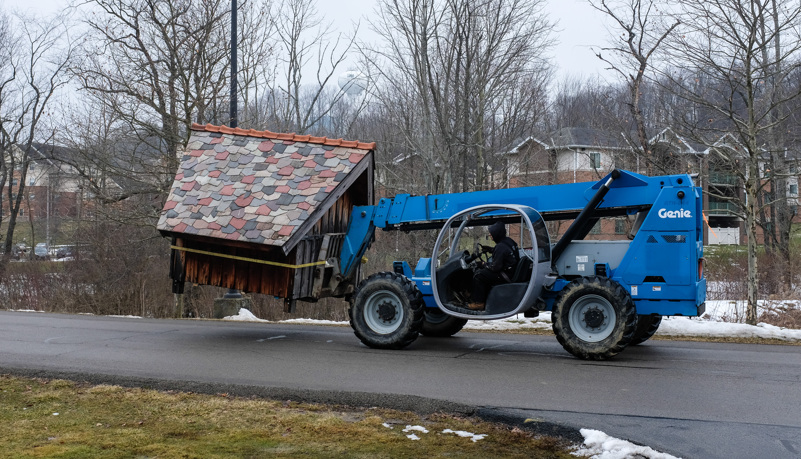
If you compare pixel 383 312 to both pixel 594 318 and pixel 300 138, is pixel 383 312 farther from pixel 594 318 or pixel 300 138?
pixel 300 138

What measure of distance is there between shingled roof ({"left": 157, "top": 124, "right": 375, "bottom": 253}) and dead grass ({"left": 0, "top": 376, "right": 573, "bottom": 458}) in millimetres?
3715

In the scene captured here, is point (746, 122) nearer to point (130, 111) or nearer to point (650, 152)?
point (650, 152)

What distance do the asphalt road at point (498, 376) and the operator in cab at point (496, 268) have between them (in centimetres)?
87

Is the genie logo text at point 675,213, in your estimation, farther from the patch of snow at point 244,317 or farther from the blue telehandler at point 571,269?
the patch of snow at point 244,317

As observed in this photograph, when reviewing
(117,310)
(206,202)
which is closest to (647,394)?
(206,202)

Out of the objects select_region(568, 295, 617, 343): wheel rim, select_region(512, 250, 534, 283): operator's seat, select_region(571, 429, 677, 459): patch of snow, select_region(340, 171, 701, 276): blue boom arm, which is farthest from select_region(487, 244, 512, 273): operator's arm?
select_region(571, 429, 677, 459): patch of snow

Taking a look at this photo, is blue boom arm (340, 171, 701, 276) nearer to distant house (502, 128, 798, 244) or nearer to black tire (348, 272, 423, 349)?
distant house (502, 128, 798, 244)

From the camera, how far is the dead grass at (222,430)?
6023 mm

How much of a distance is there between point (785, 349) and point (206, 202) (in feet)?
30.5

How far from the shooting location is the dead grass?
19.8ft

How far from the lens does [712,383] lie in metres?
8.45

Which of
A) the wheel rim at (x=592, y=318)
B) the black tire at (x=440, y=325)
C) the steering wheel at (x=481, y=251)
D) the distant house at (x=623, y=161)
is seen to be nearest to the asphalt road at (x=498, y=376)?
the black tire at (x=440, y=325)

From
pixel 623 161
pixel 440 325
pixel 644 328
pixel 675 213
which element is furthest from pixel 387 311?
pixel 623 161

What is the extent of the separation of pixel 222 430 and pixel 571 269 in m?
5.92
